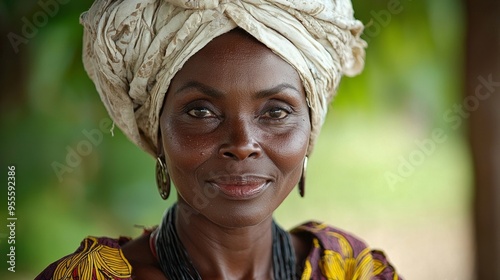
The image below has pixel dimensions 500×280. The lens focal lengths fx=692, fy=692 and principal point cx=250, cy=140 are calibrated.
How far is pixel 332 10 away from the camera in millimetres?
2307

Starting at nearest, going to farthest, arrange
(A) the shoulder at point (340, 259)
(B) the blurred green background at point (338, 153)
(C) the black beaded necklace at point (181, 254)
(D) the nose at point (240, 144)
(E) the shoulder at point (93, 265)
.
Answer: (D) the nose at point (240, 144), (E) the shoulder at point (93, 265), (C) the black beaded necklace at point (181, 254), (A) the shoulder at point (340, 259), (B) the blurred green background at point (338, 153)

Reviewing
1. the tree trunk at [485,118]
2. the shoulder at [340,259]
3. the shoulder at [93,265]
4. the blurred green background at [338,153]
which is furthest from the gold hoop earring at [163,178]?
the tree trunk at [485,118]

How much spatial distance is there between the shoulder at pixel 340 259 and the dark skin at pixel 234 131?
0.33 metres

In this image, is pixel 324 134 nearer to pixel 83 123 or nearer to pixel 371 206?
pixel 371 206

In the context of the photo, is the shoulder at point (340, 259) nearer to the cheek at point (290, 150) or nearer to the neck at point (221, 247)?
the neck at point (221, 247)

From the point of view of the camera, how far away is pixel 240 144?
6.79 feet

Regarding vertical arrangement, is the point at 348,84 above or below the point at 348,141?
above

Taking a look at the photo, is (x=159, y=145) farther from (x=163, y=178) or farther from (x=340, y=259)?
(x=340, y=259)

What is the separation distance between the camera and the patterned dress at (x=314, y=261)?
7.17ft

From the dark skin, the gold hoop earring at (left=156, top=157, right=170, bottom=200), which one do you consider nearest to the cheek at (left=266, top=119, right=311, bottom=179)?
the dark skin

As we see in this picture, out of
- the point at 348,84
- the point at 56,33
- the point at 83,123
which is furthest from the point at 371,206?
the point at 56,33

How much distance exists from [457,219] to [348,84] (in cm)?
105

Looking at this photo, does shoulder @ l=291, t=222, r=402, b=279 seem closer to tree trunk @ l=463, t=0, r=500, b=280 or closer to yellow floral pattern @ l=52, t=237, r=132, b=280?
yellow floral pattern @ l=52, t=237, r=132, b=280

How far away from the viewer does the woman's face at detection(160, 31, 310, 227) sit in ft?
6.90
